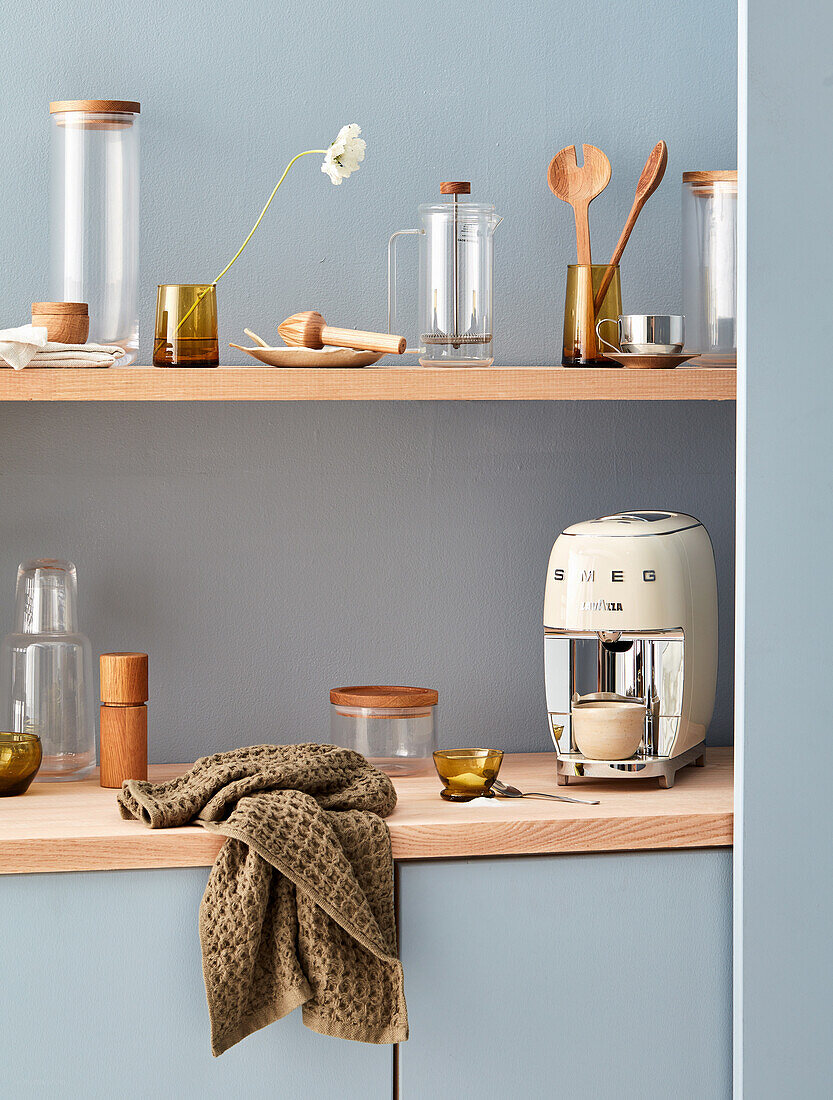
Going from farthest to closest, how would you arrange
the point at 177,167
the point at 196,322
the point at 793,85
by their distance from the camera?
the point at 177,167, the point at 196,322, the point at 793,85

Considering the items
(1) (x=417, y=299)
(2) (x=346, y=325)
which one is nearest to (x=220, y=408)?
(2) (x=346, y=325)

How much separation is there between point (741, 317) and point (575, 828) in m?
0.64

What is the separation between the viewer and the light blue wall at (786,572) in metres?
1.43

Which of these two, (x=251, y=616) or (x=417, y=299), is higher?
(x=417, y=299)

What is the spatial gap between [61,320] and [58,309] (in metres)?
0.02

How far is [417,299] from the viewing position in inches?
72.9

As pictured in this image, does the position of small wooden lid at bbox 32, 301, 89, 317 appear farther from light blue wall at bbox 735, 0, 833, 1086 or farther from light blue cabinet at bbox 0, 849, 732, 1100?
light blue wall at bbox 735, 0, 833, 1086

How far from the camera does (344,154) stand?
1625 millimetres

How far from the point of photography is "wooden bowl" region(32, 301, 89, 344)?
60.8 inches

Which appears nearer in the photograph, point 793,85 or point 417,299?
point 793,85

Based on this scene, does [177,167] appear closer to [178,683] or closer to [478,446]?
[478,446]

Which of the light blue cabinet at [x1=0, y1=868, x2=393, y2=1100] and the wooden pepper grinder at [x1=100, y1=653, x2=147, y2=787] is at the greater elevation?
the wooden pepper grinder at [x1=100, y1=653, x2=147, y2=787]

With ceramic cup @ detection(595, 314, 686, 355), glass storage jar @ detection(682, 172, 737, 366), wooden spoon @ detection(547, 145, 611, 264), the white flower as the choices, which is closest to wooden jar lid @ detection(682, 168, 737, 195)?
A: glass storage jar @ detection(682, 172, 737, 366)

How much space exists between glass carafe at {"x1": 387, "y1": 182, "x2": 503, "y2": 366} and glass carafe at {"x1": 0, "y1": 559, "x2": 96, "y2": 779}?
0.61 m
